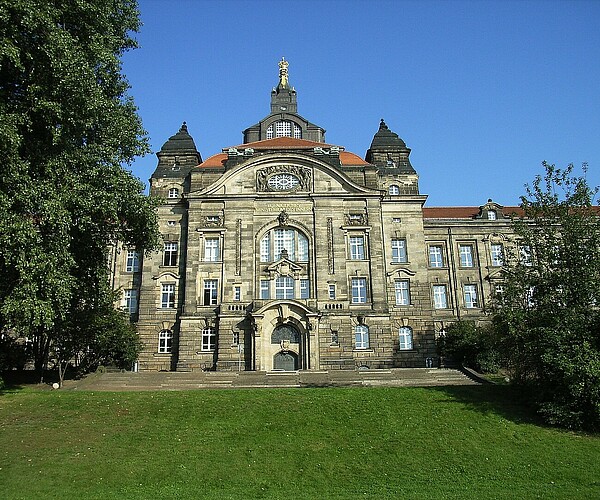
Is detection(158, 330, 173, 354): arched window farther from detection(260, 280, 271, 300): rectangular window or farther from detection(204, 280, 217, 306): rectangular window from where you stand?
detection(260, 280, 271, 300): rectangular window

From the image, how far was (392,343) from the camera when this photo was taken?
39688 mm

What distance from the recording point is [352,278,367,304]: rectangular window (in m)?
40.5

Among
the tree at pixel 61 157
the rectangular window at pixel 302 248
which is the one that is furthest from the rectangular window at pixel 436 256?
the tree at pixel 61 157

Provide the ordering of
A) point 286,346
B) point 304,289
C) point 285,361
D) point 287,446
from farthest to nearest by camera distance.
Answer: point 304,289, point 285,361, point 286,346, point 287,446

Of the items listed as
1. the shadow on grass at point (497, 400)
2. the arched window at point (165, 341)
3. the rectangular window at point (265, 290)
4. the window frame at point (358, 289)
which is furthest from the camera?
the arched window at point (165, 341)

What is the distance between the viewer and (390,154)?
4675 centimetres

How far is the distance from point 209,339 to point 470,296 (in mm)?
19687

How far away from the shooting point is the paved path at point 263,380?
101 feet

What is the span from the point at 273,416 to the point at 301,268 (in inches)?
711

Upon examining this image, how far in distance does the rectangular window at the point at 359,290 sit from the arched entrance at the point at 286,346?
470cm

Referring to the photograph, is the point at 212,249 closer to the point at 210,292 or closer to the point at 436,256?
the point at 210,292

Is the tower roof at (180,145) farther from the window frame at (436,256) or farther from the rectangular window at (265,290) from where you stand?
the window frame at (436,256)

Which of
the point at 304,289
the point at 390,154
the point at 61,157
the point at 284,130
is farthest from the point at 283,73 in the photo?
the point at 61,157

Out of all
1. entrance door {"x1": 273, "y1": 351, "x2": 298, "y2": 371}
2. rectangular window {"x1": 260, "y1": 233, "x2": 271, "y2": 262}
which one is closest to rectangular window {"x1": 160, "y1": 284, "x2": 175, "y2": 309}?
rectangular window {"x1": 260, "y1": 233, "x2": 271, "y2": 262}
